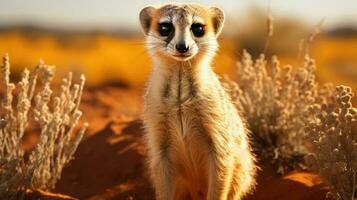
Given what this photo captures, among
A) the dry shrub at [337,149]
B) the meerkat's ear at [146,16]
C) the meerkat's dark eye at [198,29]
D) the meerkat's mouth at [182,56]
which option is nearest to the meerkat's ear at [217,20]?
the meerkat's dark eye at [198,29]

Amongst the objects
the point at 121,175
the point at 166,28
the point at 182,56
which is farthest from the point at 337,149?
the point at 121,175

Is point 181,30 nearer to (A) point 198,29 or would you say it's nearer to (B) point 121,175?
(A) point 198,29

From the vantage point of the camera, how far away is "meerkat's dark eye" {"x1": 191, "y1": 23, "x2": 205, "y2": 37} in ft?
14.7

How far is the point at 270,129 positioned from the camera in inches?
240

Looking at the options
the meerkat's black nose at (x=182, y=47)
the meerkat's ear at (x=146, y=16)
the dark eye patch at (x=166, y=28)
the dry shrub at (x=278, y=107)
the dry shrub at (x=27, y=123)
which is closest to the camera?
the meerkat's black nose at (x=182, y=47)

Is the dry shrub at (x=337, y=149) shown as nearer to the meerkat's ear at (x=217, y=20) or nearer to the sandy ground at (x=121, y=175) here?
the sandy ground at (x=121, y=175)

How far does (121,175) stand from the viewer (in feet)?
20.4

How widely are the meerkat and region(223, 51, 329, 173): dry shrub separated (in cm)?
129

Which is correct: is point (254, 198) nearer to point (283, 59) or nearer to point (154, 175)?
point (154, 175)

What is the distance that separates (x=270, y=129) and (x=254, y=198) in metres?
0.77

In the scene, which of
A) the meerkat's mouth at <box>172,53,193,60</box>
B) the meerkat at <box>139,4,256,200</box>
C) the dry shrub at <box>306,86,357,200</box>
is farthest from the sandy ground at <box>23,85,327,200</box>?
the meerkat's mouth at <box>172,53,193,60</box>

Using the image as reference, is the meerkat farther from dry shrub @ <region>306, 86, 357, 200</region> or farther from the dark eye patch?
dry shrub @ <region>306, 86, 357, 200</region>

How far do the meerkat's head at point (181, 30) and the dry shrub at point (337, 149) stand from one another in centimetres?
89

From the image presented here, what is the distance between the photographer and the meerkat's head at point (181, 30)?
4.27 meters
